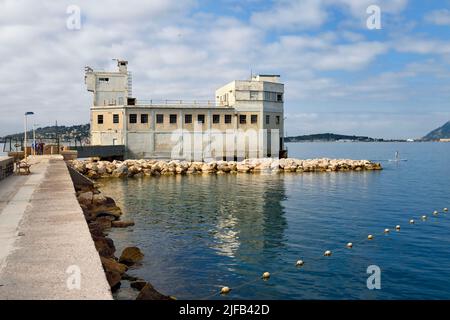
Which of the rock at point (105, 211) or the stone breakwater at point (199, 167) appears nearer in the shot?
the rock at point (105, 211)

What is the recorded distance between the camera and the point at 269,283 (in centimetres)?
1359

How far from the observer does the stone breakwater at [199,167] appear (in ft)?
165

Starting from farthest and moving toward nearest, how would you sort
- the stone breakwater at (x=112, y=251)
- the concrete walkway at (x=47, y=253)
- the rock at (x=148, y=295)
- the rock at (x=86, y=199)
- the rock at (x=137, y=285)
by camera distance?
1. the rock at (x=86, y=199)
2. the rock at (x=137, y=285)
3. the stone breakwater at (x=112, y=251)
4. the rock at (x=148, y=295)
5. the concrete walkway at (x=47, y=253)

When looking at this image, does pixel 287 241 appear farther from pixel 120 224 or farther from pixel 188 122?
pixel 188 122

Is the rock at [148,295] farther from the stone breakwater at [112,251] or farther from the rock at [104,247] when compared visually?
the rock at [104,247]

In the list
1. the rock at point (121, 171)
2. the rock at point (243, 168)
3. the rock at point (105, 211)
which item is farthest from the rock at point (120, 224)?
the rock at point (243, 168)

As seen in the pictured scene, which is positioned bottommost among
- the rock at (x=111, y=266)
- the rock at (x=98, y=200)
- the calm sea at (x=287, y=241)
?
the calm sea at (x=287, y=241)

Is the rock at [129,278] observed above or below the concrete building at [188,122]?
below

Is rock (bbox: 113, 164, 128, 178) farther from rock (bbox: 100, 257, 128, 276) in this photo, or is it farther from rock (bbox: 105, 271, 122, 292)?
rock (bbox: 105, 271, 122, 292)

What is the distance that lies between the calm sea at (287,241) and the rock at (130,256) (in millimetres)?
346

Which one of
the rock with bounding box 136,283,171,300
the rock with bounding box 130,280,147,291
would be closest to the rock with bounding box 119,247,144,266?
the rock with bounding box 130,280,147,291

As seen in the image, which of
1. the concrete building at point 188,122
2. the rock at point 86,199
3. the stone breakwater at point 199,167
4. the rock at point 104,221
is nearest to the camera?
the rock at point 104,221
